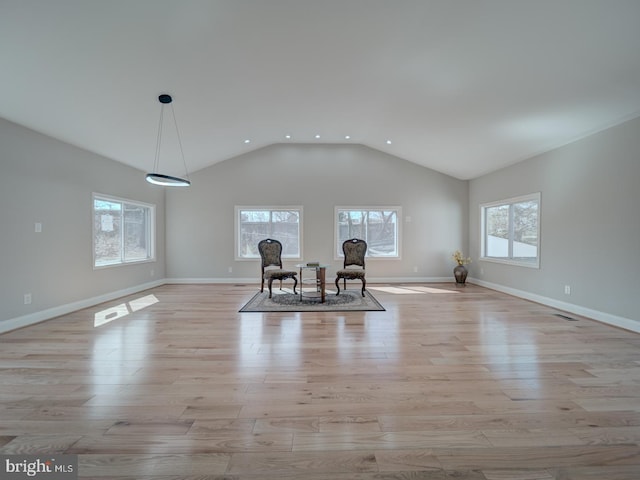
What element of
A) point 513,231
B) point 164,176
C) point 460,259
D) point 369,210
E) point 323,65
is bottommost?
point 460,259

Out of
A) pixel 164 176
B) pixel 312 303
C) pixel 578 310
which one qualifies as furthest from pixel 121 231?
pixel 578 310

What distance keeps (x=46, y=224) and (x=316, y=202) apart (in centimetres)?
484

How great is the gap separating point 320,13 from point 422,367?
3415mm

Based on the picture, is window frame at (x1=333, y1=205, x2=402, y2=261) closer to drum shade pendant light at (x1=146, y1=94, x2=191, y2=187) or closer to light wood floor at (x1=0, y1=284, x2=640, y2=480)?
light wood floor at (x1=0, y1=284, x2=640, y2=480)

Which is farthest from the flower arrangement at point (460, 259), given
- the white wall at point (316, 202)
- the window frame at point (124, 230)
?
the window frame at point (124, 230)

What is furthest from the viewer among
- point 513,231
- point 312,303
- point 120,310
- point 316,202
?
point 316,202

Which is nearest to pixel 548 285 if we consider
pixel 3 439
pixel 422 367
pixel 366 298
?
pixel 366 298

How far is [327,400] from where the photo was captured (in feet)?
6.74

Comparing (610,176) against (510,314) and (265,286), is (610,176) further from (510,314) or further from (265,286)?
(265,286)

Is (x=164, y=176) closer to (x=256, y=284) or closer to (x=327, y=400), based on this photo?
(x=327, y=400)

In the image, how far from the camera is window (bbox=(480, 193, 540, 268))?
528 centimetres

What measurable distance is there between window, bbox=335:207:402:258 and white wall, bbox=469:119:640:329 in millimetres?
2572

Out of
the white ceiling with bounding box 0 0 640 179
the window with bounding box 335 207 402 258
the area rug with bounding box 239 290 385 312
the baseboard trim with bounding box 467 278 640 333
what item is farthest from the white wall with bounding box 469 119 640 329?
the area rug with bounding box 239 290 385 312

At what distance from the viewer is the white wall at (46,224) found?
359 centimetres
